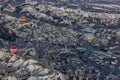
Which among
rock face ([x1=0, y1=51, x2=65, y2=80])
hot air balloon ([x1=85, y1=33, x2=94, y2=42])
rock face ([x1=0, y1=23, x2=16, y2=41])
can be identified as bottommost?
hot air balloon ([x1=85, y1=33, x2=94, y2=42])

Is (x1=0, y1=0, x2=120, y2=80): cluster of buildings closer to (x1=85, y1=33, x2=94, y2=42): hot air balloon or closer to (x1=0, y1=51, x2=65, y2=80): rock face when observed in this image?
(x1=0, y1=51, x2=65, y2=80): rock face

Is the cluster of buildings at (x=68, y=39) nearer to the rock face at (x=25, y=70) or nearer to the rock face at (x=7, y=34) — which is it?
the rock face at (x=25, y=70)

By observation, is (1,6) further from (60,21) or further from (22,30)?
(22,30)

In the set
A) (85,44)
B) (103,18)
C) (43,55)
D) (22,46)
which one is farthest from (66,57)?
(103,18)

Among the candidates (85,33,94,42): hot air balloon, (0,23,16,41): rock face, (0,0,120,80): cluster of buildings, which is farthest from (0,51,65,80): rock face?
(85,33,94,42): hot air balloon

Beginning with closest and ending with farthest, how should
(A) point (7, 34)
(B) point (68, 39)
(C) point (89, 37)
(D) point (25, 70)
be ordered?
(D) point (25, 70) → (A) point (7, 34) → (B) point (68, 39) → (C) point (89, 37)

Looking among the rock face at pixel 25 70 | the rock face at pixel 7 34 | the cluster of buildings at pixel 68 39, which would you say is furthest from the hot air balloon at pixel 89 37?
the rock face at pixel 25 70

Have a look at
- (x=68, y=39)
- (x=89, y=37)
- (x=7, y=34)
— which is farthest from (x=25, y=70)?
(x=89, y=37)

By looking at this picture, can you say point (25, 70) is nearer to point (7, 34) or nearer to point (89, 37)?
point (7, 34)
